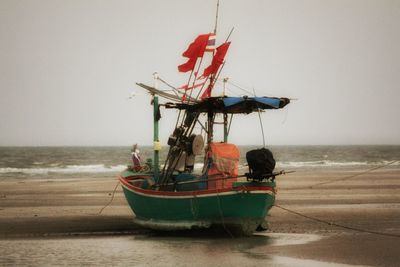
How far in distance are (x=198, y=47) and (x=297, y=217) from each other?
647 centimetres

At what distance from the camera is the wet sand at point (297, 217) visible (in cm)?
1296

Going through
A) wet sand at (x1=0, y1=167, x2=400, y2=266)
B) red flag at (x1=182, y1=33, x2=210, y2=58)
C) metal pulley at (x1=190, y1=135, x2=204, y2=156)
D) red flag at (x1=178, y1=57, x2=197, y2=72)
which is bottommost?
wet sand at (x1=0, y1=167, x2=400, y2=266)

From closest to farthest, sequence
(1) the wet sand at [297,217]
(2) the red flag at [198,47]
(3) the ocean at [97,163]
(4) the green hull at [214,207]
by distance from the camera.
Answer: (1) the wet sand at [297,217] → (4) the green hull at [214,207] → (2) the red flag at [198,47] → (3) the ocean at [97,163]

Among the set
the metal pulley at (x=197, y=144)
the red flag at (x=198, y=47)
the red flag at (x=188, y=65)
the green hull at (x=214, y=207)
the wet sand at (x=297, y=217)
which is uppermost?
the red flag at (x=198, y=47)

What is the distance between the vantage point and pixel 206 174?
594 inches

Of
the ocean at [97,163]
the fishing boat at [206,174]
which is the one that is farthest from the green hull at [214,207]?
the ocean at [97,163]

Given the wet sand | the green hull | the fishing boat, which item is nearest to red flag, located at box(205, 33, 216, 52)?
the fishing boat

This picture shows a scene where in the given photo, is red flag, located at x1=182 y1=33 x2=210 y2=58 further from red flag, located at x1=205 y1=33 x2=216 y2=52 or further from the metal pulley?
the metal pulley

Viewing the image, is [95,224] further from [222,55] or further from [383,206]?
[383,206]

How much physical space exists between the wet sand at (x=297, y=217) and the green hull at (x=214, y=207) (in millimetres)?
1127

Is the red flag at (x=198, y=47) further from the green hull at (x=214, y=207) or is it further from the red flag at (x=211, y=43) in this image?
the green hull at (x=214, y=207)

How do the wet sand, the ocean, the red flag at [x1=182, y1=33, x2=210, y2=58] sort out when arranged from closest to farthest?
the wet sand
the red flag at [x1=182, y1=33, x2=210, y2=58]
the ocean

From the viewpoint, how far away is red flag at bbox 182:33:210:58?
15727 mm

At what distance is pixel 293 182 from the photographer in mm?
33312
